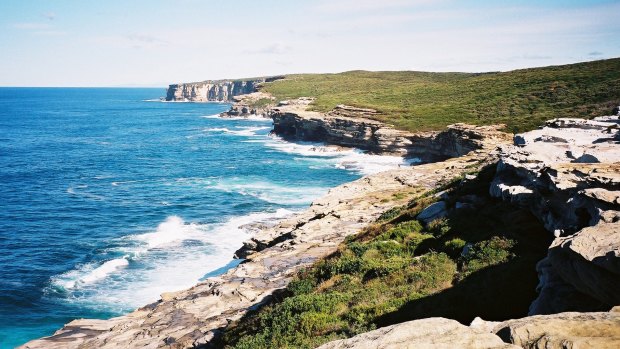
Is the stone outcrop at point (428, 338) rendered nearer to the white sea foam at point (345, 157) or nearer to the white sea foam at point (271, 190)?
the white sea foam at point (271, 190)

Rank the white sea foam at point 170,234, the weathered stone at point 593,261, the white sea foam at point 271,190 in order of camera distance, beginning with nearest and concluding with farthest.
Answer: the weathered stone at point 593,261 < the white sea foam at point 170,234 < the white sea foam at point 271,190

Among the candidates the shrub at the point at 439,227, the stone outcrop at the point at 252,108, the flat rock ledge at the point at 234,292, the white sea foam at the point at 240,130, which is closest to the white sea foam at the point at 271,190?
the flat rock ledge at the point at 234,292

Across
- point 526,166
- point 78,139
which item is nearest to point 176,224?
point 526,166

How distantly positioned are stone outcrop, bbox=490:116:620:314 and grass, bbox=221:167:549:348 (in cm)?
135

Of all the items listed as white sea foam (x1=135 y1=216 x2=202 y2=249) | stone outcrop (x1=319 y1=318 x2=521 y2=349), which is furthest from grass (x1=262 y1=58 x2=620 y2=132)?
stone outcrop (x1=319 y1=318 x2=521 y2=349)

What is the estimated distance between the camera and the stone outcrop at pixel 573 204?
910 cm

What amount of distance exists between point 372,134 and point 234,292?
67295mm

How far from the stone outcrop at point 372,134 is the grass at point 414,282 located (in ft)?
147

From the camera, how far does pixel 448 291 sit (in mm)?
14617

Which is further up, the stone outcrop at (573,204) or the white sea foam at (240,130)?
the stone outcrop at (573,204)

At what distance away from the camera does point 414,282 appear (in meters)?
16.0

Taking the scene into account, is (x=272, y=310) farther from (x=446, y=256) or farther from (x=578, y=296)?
(x=578, y=296)

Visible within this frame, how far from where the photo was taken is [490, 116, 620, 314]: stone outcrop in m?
9.10

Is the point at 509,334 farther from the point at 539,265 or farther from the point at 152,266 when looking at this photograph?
the point at 152,266
